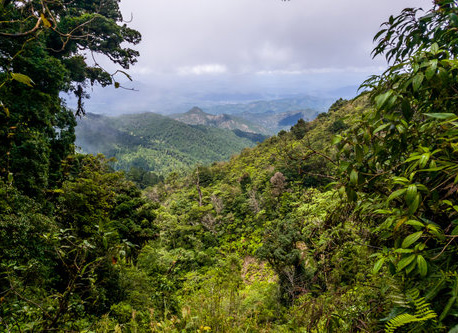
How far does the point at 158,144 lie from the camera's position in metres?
132

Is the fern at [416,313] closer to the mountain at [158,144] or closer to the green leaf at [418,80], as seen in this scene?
the green leaf at [418,80]

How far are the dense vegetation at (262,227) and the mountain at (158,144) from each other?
83184mm

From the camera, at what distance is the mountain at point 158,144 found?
10838 centimetres

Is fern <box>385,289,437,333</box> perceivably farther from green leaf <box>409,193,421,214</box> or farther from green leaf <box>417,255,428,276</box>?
green leaf <box>409,193,421,214</box>

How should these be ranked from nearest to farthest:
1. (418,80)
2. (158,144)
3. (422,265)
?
1. (422,265)
2. (418,80)
3. (158,144)

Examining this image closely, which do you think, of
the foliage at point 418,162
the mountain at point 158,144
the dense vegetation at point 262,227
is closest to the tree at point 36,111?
the dense vegetation at point 262,227

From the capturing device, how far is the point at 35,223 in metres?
5.41

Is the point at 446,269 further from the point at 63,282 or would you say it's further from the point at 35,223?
the point at 63,282

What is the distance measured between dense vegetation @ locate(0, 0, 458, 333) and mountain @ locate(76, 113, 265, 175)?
273 ft

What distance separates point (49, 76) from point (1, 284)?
711cm

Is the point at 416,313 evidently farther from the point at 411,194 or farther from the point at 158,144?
the point at 158,144

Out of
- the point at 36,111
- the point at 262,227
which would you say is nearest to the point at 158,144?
the point at 262,227

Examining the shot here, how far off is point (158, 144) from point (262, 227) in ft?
411

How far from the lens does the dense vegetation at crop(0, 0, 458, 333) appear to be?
1.03 meters
